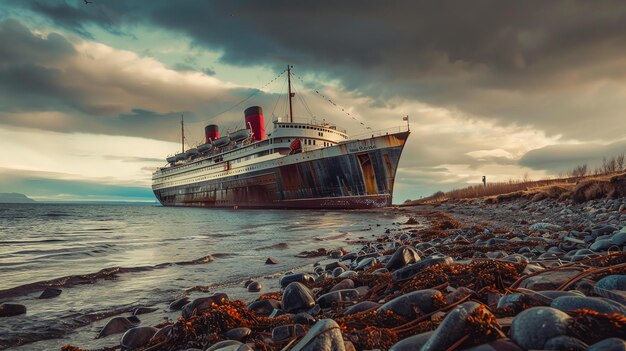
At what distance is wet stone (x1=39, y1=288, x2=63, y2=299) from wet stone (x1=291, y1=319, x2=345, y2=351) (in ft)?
17.1

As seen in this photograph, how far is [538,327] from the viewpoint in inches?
60.5

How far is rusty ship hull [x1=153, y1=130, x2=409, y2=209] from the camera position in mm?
30234

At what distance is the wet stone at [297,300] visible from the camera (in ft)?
11.3

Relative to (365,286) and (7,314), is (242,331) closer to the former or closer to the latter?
(365,286)

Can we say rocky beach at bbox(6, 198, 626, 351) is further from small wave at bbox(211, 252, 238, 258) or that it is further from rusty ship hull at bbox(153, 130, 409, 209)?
rusty ship hull at bbox(153, 130, 409, 209)

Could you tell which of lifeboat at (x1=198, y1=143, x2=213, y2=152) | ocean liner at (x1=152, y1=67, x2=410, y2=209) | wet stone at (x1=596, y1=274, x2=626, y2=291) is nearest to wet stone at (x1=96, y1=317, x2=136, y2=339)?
wet stone at (x1=596, y1=274, x2=626, y2=291)

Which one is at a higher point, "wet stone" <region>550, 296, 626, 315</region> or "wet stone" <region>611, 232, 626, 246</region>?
"wet stone" <region>550, 296, 626, 315</region>

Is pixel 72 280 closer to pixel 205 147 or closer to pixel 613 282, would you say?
pixel 613 282

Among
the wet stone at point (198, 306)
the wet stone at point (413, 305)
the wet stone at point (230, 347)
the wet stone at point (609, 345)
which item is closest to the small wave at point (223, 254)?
the wet stone at point (198, 306)

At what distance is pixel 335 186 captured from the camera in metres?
31.8

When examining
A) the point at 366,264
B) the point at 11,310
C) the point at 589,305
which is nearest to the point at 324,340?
the point at 589,305

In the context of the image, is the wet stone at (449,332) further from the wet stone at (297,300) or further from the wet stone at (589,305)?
the wet stone at (297,300)

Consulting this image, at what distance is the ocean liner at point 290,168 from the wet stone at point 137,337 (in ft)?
91.0

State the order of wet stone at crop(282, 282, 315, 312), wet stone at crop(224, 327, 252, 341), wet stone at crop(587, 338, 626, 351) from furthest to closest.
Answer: wet stone at crop(282, 282, 315, 312), wet stone at crop(224, 327, 252, 341), wet stone at crop(587, 338, 626, 351)
